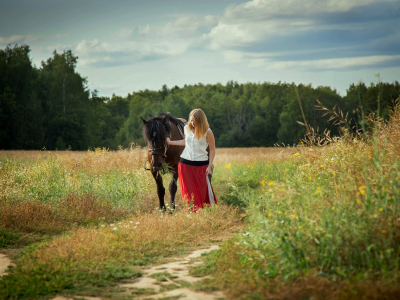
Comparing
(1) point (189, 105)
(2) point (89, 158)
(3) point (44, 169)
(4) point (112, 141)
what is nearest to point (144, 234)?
(3) point (44, 169)

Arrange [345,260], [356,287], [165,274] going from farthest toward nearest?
[165,274]
[345,260]
[356,287]

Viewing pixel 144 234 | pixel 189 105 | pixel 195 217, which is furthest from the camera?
pixel 189 105

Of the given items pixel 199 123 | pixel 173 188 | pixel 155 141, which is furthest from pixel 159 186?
pixel 199 123

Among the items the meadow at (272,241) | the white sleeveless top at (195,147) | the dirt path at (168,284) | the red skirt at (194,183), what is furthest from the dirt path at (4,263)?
the white sleeveless top at (195,147)

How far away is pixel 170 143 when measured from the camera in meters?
7.78

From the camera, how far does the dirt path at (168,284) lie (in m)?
3.54

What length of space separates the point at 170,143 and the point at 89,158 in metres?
8.02

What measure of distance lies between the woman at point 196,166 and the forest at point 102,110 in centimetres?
2022

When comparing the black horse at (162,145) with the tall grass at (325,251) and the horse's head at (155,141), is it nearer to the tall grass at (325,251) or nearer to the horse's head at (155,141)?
the horse's head at (155,141)

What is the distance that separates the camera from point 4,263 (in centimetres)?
508

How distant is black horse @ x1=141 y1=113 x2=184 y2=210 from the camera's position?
297 inches

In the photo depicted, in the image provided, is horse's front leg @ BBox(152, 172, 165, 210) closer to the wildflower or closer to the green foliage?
the green foliage

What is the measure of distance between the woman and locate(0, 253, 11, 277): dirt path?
328cm

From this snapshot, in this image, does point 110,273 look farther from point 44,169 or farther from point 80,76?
point 80,76
